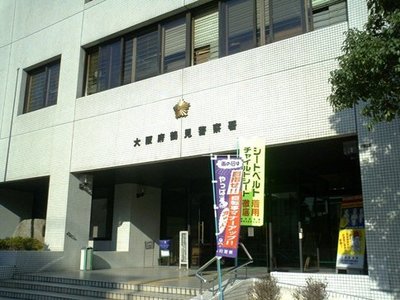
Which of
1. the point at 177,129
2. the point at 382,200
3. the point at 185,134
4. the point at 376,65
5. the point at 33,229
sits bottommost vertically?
the point at 33,229

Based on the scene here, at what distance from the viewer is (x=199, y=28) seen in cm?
1283

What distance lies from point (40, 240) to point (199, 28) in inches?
350

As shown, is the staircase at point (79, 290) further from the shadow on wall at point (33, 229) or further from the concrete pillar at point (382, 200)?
the concrete pillar at point (382, 200)

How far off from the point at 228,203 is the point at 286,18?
17.9 feet

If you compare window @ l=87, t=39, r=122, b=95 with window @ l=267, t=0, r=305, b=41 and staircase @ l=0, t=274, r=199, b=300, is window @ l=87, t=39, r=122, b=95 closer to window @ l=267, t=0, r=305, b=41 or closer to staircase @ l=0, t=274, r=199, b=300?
window @ l=267, t=0, r=305, b=41

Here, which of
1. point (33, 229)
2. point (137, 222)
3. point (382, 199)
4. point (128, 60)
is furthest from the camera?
point (137, 222)

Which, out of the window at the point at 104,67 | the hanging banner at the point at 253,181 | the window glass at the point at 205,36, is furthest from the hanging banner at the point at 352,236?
the window at the point at 104,67

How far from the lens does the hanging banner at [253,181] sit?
29.7ft

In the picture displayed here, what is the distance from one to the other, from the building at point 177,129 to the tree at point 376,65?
2.67 m

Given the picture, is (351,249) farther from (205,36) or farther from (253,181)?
(205,36)

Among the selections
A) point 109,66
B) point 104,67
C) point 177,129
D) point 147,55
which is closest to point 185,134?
point 177,129

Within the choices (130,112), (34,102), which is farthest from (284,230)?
(34,102)

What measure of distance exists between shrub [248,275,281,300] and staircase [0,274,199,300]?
1.21 m

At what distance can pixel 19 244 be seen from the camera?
13.7 metres
